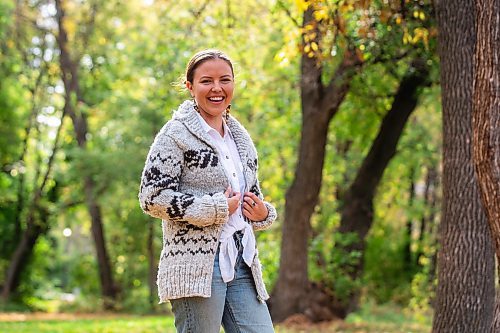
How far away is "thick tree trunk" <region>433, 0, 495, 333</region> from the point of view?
648 cm

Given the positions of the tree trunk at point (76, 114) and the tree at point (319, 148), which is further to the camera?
the tree trunk at point (76, 114)

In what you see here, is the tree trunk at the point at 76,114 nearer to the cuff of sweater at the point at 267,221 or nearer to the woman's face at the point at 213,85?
the cuff of sweater at the point at 267,221

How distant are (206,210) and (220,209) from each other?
65 millimetres

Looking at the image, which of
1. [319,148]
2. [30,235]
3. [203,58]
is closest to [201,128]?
[203,58]

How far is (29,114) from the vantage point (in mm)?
23531

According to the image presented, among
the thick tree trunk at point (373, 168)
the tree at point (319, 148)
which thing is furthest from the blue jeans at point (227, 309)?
the thick tree trunk at point (373, 168)

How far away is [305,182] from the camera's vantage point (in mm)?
11266

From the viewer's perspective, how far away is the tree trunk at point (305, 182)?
35.0 ft

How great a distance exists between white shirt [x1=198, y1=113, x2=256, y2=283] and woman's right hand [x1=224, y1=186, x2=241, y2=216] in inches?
2.7

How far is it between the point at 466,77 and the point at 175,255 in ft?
11.8

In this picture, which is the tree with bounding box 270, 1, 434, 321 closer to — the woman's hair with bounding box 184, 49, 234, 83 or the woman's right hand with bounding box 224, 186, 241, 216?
the woman's hair with bounding box 184, 49, 234, 83

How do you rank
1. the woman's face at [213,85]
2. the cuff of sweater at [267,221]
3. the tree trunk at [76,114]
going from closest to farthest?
the woman's face at [213,85], the cuff of sweater at [267,221], the tree trunk at [76,114]

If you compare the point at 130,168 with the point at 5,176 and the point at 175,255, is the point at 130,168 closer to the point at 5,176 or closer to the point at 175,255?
the point at 5,176

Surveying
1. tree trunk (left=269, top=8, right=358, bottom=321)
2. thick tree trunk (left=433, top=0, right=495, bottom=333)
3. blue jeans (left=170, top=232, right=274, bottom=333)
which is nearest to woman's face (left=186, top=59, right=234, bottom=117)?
blue jeans (left=170, top=232, right=274, bottom=333)
